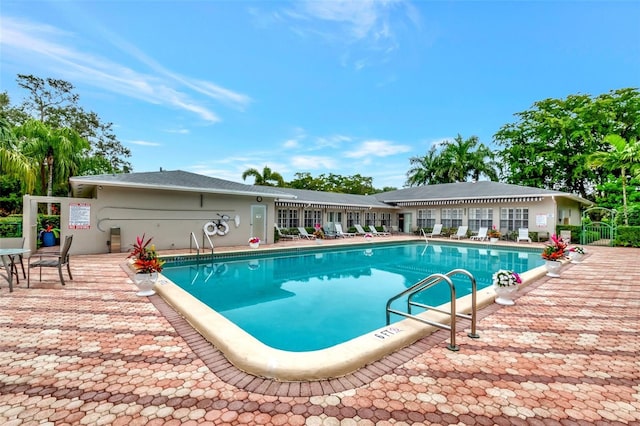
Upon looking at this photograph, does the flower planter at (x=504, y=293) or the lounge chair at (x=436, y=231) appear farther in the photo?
the lounge chair at (x=436, y=231)

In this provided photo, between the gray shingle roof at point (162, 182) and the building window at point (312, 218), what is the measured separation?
615 cm

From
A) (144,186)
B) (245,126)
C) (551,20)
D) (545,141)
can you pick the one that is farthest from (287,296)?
(545,141)

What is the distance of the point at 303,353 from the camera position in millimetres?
3895

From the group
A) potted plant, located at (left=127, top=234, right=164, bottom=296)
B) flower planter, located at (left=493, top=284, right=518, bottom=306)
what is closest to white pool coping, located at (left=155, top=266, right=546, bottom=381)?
flower planter, located at (left=493, top=284, right=518, bottom=306)

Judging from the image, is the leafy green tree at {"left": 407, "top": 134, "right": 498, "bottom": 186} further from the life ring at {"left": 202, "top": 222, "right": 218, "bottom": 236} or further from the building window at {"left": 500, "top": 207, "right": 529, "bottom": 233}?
the life ring at {"left": 202, "top": 222, "right": 218, "bottom": 236}

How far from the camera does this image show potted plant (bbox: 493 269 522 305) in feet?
21.3

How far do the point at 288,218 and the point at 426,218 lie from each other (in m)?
13.0

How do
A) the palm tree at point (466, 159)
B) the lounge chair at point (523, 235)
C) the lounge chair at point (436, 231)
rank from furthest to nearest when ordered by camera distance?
the palm tree at point (466, 159) → the lounge chair at point (436, 231) → the lounge chair at point (523, 235)

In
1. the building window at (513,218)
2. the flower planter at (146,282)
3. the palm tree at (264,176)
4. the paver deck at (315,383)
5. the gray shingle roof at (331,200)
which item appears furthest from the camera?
Answer: the palm tree at (264,176)

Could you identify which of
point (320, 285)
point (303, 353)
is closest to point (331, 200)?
point (320, 285)

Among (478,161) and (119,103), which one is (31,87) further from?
(478,161)

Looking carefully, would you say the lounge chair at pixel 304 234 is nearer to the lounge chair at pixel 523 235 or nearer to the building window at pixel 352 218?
the building window at pixel 352 218

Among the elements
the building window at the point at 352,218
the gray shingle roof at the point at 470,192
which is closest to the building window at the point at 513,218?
the gray shingle roof at the point at 470,192

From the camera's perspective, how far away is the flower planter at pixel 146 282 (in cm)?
686
